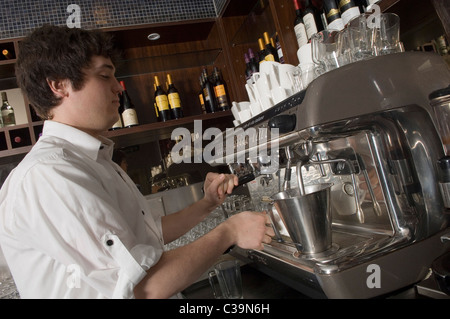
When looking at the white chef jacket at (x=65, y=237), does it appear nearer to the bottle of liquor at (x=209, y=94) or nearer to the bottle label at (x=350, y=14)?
the bottle label at (x=350, y=14)

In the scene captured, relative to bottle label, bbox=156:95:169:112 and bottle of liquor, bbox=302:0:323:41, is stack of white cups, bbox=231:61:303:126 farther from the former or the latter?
bottle label, bbox=156:95:169:112

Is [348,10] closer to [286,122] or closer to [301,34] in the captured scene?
[301,34]

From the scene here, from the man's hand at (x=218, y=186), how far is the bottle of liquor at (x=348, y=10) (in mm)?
593

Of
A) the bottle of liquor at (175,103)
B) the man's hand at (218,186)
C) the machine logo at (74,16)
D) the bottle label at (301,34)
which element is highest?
the machine logo at (74,16)

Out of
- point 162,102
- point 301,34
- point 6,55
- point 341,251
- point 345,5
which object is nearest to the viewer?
point 341,251

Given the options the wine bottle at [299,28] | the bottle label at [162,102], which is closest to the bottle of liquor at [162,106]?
the bottle label at [162,102]

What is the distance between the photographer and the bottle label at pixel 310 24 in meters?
1.21

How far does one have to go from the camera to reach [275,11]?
1.36 m

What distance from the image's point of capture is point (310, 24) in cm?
122

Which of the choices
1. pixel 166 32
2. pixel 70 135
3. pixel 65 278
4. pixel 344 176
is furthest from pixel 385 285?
pixel 166 32

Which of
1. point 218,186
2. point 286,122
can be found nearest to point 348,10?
point 286,122

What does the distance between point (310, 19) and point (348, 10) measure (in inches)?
8.4

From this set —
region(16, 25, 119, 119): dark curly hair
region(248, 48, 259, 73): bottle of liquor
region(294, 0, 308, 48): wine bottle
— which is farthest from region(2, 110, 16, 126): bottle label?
region(294, 0, 308, 48): wine bottle
